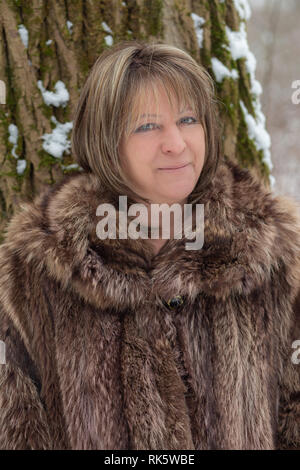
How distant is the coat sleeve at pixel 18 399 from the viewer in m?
1.67

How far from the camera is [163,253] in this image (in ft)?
5.74

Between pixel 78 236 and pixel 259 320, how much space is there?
733 millimetres

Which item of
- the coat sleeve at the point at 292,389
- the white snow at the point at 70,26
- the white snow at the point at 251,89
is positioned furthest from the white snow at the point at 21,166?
the coat sleeve at the point at 292,389

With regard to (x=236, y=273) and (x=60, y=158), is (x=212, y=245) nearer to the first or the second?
(x=236, y=273)

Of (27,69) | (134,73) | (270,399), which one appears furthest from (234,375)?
(27,69)

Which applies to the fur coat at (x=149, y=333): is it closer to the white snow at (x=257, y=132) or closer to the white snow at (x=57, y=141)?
the white snow at (x=57, y=141)

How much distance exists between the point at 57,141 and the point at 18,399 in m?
1.17

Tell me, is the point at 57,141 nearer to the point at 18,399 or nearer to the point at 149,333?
the point at 149,333

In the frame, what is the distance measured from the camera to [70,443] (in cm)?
169

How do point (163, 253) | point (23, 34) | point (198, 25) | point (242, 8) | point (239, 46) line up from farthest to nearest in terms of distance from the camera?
1. point (242, 8)
2. point (239, 46)
3. point (198, 25)
4. point (23, 34)
5. point (163, 253)
